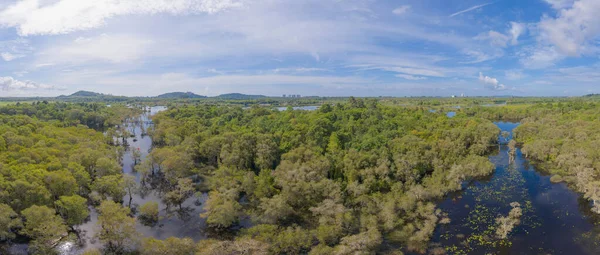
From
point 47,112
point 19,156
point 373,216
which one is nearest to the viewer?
point 373,216

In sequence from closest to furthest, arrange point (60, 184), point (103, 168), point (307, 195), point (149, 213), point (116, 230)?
point (116, 230)
point (60, 184)
point (149, 213)
point (307, 195)
point (103, 168)

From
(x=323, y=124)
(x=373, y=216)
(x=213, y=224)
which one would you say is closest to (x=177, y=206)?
(x=213, y=224)

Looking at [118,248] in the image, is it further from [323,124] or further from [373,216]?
[323,124]

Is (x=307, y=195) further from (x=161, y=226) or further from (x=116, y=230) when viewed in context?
(x=116, y=230)

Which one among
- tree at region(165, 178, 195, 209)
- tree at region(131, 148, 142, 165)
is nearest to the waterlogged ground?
tree at region(165, 178, 195, 209)

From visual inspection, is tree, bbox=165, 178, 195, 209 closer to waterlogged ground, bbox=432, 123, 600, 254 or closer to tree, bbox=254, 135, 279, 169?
tree, bbox=254, 135, 279, 169

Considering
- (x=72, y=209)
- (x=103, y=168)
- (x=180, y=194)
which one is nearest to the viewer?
(x=72, y=209)

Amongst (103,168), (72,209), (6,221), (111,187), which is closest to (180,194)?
(111,187)
